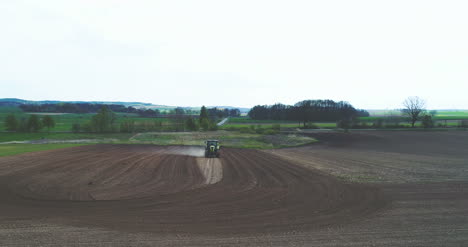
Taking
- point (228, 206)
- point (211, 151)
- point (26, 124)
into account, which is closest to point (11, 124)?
point (26, 124)

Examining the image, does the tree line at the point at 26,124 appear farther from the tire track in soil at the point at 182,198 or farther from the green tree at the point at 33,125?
the tire track in soil at the point at 182,198

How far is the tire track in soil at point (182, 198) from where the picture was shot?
1316cm

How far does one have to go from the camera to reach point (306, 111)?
363 feet

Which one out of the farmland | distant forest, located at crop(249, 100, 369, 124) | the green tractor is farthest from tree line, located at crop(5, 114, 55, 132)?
distant forest, located at crop(249, 100, 369, 124)

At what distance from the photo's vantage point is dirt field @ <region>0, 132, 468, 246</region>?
11.6 metres

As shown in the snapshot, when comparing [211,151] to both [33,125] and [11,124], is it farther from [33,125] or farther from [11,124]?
[11,124]

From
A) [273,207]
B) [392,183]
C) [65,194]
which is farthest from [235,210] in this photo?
[392,183]

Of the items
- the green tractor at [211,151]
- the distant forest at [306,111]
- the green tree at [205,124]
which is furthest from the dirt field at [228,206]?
the distant forest at [306,111]

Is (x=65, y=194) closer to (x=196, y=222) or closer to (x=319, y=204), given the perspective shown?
(x=196, y=222)

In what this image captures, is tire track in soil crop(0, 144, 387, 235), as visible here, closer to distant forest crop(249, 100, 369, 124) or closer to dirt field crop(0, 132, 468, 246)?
dirt field crop(0, 132, 468, 246)

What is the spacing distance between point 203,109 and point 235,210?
90.0m

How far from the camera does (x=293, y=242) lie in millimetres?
11219

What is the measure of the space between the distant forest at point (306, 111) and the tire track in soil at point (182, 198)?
89.1 metres

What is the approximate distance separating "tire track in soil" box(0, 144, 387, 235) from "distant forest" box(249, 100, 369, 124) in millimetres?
89053
